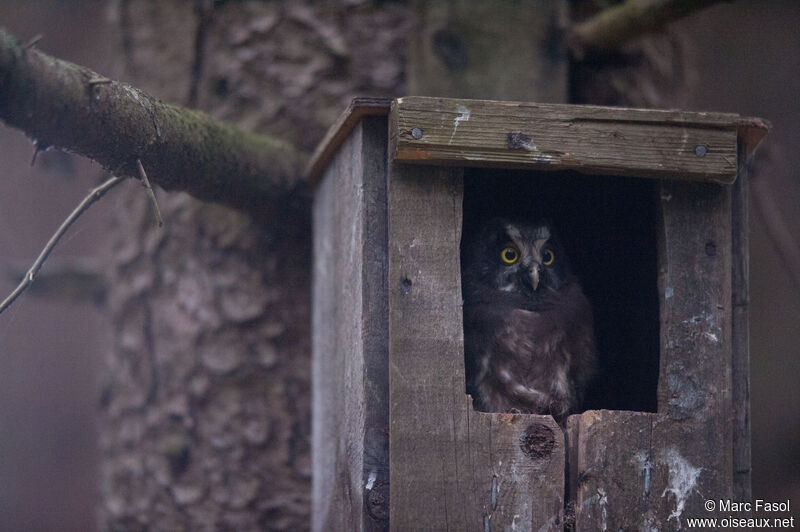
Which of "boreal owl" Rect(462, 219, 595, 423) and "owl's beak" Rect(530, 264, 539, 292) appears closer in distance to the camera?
"boreal owl" Rect(462, 219, 595, 423)

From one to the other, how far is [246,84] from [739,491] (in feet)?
8.01

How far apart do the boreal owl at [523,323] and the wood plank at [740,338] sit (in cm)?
58

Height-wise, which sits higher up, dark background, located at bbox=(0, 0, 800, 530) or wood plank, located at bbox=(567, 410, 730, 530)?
dark background, located at bbox=(0, 0, 800, 530)

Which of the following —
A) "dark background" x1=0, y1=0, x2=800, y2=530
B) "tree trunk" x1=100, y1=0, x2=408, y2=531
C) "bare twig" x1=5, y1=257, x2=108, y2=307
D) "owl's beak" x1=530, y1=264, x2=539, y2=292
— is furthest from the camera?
"dark background" x1=0, y1=0, x2=800, y2=530

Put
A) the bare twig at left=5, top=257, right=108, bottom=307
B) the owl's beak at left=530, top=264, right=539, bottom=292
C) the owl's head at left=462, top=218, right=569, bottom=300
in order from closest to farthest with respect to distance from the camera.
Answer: the owl's beak at left=530, top=264, right=539, bottom=292 → the owl's head at left=462, top=218, right=569, bottom=300 → the bare twig at left=5, top=257, right=108, bottom=307

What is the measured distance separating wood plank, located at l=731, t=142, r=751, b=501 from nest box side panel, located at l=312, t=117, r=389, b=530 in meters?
1.10

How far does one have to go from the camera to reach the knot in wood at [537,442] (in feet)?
9.16

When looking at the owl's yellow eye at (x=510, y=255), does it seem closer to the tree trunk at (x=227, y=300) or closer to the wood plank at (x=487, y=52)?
the wood plank at (x=487, y=52)

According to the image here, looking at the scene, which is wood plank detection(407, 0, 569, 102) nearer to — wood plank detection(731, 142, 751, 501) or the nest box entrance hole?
the nest box entrance hole

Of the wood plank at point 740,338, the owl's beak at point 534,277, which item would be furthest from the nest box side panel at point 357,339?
the wood plank at point 740,338

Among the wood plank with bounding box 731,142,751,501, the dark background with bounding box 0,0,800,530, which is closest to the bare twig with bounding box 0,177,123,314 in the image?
the wood plank with bounding box 731,142,751,501

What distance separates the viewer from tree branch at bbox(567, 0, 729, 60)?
138 inches

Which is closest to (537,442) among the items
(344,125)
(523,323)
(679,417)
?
(679,417)

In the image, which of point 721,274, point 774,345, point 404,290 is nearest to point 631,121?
point 721,274
